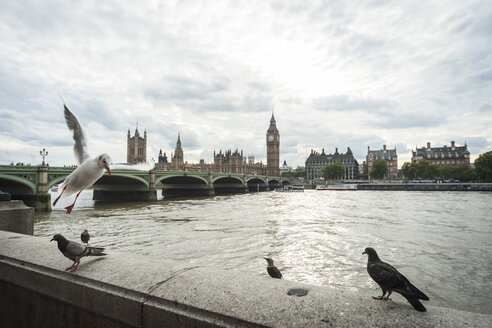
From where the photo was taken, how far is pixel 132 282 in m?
1.97

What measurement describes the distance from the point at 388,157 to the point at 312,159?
111 feet

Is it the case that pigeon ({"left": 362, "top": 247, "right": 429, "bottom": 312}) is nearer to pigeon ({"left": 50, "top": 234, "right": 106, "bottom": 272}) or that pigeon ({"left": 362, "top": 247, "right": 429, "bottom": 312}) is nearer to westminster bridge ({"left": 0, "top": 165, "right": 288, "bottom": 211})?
pigeon ({"left": 50, "top": 234, "right": 106, "bottom": 272})

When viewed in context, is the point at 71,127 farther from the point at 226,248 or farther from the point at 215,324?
the point at 226,248

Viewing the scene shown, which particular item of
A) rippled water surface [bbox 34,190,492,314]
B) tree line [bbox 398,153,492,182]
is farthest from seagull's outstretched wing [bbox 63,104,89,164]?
tree line [bbox 398,153,492,182]

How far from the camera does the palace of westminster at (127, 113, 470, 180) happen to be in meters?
105

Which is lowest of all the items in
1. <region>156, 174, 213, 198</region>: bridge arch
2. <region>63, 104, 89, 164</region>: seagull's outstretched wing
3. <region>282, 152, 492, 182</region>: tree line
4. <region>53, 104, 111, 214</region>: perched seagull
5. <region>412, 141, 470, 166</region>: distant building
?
<region>156, 174, 213, 198</region>: bridge arch

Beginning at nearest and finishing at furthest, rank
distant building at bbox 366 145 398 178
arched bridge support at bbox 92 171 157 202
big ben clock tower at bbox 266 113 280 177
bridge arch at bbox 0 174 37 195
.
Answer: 1. bridge arch at bbox 0 174 37 195
2. arched bridge support at bbox 92 171 157 202
3. distant building at bbox 366 145 398 178
4. big ben clock tower at bbox 266 113 280 177

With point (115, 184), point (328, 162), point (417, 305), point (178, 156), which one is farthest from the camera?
point (328, 162)

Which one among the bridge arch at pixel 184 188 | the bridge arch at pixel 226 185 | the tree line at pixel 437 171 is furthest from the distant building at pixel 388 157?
the bridge arch at pixel 184 188

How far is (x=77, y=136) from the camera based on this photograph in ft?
8.05

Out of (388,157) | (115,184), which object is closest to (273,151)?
(388,157)

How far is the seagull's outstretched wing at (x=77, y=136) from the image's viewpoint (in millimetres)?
2414

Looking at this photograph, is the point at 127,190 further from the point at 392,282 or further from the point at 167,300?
the point at 392,282

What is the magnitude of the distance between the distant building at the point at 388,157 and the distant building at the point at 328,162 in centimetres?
711
